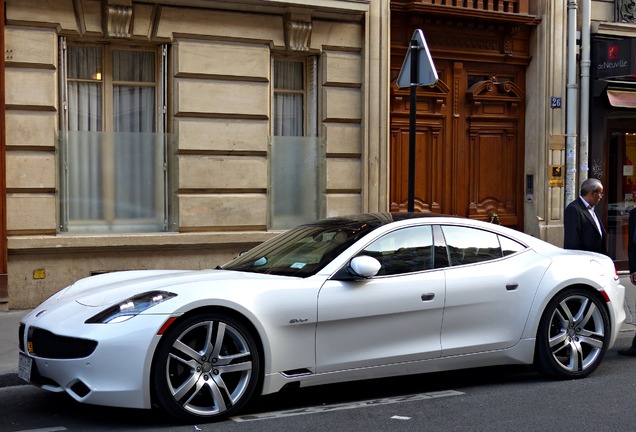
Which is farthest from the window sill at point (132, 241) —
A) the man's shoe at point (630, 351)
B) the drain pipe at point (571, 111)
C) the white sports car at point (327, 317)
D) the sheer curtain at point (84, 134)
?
the man's shoe at point (630, 351)

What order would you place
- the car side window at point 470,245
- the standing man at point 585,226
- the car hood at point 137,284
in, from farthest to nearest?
1. the standing man at point 585,226
2. the car side window at point 470,245
3. the car hood at point 137,284

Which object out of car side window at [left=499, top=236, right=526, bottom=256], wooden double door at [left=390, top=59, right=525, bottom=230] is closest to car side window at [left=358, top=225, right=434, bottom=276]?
car side window at [left=499, top=236, right=526, bottom=256]

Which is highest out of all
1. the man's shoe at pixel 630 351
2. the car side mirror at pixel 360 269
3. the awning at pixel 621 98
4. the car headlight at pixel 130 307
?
the awning at pixel 621 98

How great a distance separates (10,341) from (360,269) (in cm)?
439

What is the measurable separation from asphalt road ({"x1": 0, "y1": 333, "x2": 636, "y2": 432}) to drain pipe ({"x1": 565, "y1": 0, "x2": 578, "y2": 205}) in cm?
730

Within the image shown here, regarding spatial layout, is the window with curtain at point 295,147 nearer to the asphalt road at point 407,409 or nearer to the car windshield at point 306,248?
the car windshield at point 306,248

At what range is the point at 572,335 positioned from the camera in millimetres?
7547

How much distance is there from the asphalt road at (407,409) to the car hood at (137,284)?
80 centimetres

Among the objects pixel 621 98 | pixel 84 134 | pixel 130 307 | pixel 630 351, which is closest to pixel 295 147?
pixel 84 134

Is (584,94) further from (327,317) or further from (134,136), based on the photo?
(327,317)

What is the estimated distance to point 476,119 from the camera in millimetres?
14523

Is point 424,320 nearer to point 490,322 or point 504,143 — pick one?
point 490,322

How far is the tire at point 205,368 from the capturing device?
19.3 feet

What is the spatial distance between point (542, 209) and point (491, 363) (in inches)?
315
